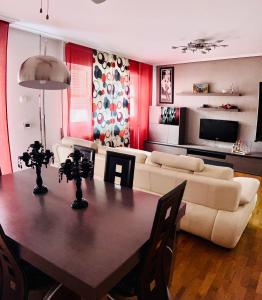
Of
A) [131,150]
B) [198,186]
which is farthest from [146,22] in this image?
[198,186]

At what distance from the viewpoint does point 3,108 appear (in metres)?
3.69

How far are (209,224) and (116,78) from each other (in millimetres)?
4205

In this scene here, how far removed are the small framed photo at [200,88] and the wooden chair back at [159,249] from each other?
5.19 meters

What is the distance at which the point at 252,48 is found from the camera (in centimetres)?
479

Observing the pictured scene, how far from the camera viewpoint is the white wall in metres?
4.03

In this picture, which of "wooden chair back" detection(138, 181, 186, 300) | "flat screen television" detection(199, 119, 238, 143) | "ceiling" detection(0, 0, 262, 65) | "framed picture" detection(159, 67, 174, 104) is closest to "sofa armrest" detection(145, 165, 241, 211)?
"wooden chair back" detection(138, 181, 186, 300)

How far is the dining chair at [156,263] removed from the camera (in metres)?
1.30

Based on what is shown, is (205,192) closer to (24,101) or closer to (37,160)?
(37,160)

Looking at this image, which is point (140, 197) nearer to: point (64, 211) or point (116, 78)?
point (64, 211)

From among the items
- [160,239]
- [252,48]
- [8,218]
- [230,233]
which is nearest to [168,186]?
[230,233]

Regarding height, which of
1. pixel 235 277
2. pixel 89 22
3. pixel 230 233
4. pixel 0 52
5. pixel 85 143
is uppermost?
pixel 89 22

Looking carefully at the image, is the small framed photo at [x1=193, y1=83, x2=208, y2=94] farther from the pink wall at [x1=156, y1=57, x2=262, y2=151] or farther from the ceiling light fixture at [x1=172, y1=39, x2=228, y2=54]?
the ceiling light fixture at [x1=172, y1=39, x2=228, y2=54]

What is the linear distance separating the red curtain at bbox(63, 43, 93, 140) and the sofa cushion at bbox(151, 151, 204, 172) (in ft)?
8.21

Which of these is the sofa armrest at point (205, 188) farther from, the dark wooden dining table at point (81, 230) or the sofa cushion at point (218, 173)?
the dark wooden dining table at point (81, 230)
